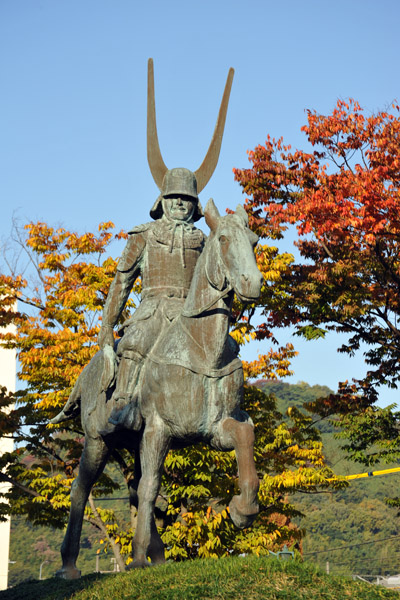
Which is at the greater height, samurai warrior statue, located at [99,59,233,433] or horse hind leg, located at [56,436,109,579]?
samurai warrior statue, located at [99,59,233,433]

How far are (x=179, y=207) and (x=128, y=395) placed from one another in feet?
7.19

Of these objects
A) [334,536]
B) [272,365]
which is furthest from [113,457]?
[334,536]

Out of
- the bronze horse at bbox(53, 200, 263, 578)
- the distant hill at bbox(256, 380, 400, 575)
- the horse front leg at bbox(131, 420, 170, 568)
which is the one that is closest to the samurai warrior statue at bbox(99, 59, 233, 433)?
the bronze horse at bbox(53, 200, 263, 578)

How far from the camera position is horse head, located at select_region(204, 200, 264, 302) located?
6.29 m

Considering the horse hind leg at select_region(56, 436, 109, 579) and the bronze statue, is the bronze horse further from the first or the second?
the horse hind leg at select_region(56, 436, 109, 579)

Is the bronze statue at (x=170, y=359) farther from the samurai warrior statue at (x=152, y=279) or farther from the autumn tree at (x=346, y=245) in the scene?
the autumn tree at (x=346, y=245)

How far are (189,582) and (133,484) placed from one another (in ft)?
9.19

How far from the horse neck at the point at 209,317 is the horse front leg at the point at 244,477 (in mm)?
689

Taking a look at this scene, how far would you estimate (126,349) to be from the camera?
7.61 meters

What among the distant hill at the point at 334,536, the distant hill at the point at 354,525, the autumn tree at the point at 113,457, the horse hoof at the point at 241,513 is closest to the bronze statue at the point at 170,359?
the horse hoof at the point at 241,513

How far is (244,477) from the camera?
628 centimetres

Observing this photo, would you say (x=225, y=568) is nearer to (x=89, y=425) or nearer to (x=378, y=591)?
(x=378, y=591)

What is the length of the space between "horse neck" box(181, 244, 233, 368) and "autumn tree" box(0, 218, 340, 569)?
8662 millimetres

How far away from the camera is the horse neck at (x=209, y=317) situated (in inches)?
267
